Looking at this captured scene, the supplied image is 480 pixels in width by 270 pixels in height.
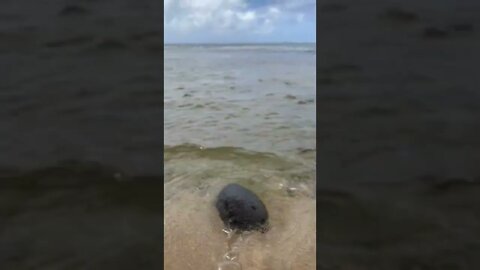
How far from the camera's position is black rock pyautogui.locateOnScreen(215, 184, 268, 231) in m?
1.98

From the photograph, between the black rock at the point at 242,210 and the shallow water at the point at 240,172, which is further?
the black rock at the point at 242,210

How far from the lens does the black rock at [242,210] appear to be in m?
1.98

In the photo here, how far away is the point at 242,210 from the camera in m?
2.04

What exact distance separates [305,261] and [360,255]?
0.43 m

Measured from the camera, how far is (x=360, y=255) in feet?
4.51

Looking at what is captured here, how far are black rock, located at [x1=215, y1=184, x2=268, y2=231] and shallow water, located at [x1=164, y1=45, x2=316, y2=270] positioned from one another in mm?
42

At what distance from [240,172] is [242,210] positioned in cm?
68

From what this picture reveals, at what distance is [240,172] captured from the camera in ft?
8.89

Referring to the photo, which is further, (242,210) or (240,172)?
Result: (240,172)

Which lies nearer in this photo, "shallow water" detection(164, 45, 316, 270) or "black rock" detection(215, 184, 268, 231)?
"shallow water" detection(164, 45, 316, 270)

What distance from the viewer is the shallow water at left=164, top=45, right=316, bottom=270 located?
1818 mm

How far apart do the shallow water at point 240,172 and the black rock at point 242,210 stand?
0.04 m
